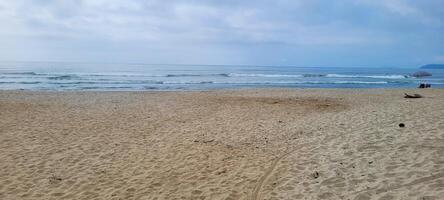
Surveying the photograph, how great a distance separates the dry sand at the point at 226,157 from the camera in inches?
210

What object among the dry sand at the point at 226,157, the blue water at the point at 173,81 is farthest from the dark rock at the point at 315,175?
the blue water at the point at 173,81

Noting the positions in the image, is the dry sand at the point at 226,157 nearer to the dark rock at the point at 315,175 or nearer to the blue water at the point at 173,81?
the dark rock at the point at 315,175

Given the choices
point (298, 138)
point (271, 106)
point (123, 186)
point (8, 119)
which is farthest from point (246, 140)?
point (8, 119)

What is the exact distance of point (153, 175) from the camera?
20.7ft

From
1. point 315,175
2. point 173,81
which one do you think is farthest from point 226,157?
point 173,81

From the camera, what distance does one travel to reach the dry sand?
534cm

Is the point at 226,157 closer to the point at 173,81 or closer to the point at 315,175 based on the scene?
the point at 315,175

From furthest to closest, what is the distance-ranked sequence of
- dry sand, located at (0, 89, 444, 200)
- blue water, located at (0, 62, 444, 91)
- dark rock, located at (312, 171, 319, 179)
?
blue water, located at (0, 62, 444, 91) < dark rock, located at (312, 171, 319, 179) < dry sand, located at (0, 89, 444, 200)

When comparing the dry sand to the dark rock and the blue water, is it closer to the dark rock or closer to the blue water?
the dark rock

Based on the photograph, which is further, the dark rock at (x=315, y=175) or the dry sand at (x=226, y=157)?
the dark rock at (x=315, y=175)

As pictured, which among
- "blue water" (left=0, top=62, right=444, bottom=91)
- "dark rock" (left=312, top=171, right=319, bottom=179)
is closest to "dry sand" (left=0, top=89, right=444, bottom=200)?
"dark rock" (left=312, top=171, right=319, bottom=179)

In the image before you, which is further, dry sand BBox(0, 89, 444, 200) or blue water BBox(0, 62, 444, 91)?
blue water BBox(0, 62, 444, 91)

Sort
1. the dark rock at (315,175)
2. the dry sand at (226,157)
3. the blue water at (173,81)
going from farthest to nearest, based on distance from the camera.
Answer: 1. the blue water at (173,81)
2. the dark rock at (315,175)
3. the dry sand at (226,157)

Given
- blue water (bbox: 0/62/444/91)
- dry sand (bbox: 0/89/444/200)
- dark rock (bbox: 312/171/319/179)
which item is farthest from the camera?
blue water (bbox: 0/62/444/91)
